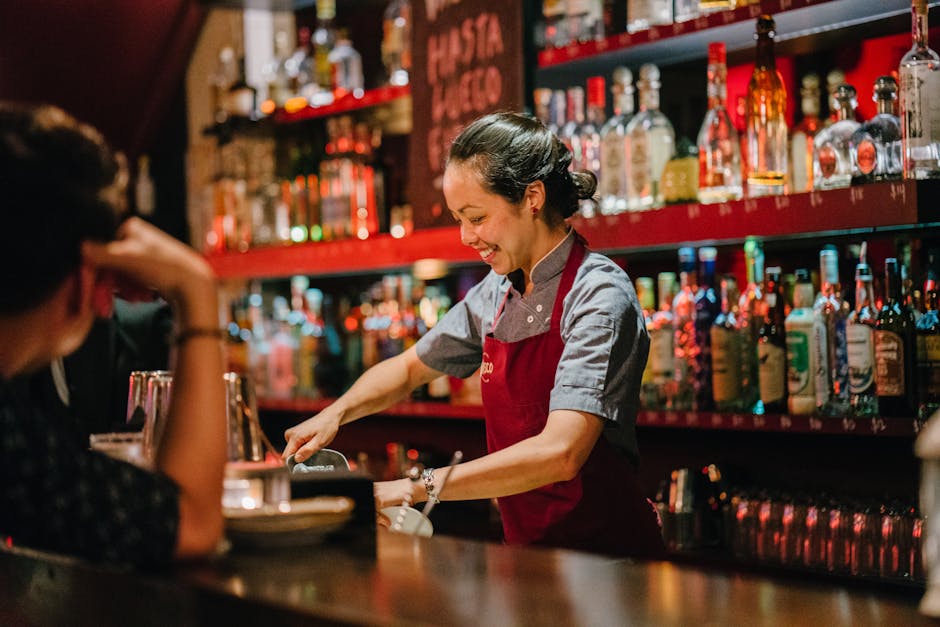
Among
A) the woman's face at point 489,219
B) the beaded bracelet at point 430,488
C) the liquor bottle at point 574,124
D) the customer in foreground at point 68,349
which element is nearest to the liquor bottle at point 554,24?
the liquor bottle at point 574,124

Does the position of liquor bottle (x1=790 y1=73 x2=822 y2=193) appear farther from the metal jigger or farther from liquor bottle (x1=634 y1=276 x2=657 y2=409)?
the metal jigger

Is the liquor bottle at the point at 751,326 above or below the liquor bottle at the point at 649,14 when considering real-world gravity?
below

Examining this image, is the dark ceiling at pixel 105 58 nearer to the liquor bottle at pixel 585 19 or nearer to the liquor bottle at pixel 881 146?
the liquor bottle at pixel 585 19

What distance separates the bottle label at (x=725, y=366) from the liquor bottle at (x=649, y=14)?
0.75 meters

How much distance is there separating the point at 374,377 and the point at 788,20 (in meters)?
1.21

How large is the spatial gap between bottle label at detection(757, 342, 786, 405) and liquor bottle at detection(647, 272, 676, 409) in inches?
9.9

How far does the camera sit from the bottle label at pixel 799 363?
2531 mm

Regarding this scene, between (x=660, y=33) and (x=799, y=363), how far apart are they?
0.81m

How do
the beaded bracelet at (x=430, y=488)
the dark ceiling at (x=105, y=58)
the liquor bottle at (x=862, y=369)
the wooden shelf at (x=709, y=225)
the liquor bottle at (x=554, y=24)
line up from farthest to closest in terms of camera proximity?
the dark ceiling at (x=105, y=58), the liquor bottle at (x=554, y=24), the liquor bottle at (x=862, y=369), the wooden shelf at (x=709, y=225), the beaded bracelet at (x=430, y=488)

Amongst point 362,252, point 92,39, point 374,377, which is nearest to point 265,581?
point 374,377

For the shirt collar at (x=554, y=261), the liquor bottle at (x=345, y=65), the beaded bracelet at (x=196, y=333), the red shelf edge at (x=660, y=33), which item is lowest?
the beaded bracelet at (x=196, y=333)

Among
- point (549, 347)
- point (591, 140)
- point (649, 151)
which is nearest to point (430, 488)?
point (549, 347)

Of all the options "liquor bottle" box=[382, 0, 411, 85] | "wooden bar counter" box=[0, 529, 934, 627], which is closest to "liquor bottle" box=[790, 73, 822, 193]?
"liquor bottle" box=[382, 0, 411, 85]

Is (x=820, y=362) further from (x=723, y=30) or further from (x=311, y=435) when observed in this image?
(x=311, y=435)
